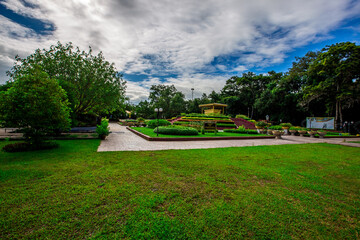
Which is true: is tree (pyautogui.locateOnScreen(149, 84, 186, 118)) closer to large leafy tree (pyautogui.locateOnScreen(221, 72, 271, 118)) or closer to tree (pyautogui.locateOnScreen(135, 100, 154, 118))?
tree (pyautogui.locateOnScreen(135, 100, 154, 118))

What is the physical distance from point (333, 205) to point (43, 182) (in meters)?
5.22

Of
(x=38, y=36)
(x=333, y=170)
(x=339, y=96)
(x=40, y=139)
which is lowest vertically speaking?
(x=333, y=170)

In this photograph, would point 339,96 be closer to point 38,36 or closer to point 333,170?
point 333,170

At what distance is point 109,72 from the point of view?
13.5 meters

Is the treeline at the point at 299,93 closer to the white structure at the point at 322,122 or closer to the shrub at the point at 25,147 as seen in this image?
the white structure at the point at 322,122

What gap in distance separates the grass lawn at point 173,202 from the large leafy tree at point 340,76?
23245 mm

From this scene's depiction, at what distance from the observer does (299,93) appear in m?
27.8

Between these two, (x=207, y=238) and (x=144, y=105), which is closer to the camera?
(x=207, y=238)

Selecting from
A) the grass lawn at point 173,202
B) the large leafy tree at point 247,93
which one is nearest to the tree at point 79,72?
the grass lawn at point 173,202

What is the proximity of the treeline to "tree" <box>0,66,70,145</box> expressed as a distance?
28.8 m

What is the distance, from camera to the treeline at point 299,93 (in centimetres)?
1988

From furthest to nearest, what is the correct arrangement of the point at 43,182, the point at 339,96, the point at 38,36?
the point at 339,96, the point at 38,36, the point at 43,182

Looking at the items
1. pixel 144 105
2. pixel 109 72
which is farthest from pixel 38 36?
pixel 144 105

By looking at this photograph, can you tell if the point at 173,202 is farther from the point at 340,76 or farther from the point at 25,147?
the point at 340,76
